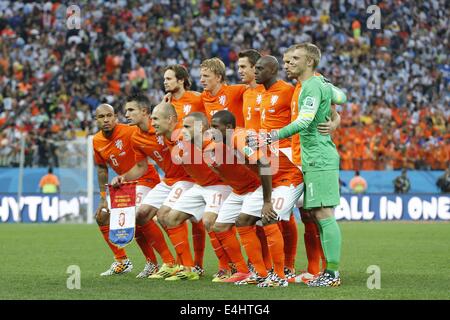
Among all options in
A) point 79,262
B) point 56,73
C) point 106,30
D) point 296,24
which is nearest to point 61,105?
point 56,73

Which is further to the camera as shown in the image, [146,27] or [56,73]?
[146,27]

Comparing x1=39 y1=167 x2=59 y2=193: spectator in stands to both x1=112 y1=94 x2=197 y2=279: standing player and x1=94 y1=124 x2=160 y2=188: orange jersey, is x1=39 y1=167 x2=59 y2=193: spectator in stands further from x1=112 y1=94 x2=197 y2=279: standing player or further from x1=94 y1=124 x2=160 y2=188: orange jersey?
x1=112 y1=94 x2=197 y2=279: standing player

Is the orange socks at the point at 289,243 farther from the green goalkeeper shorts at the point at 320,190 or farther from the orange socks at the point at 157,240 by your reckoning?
the orange socks at the point at 157,240

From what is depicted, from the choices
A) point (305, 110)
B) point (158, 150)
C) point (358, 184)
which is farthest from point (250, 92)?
point (358, 184)

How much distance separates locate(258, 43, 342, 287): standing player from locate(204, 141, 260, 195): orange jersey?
2.37 ft

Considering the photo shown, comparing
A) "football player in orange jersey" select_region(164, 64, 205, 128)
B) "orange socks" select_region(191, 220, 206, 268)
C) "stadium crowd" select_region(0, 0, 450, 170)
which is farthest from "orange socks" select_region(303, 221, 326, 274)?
"stadium crowd" select_region(0, 0, 450, 170)

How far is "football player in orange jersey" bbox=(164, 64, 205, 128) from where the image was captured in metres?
10.9

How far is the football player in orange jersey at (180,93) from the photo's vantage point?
35.8 feet

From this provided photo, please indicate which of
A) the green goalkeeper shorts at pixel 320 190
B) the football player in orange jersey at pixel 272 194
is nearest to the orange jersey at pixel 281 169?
the football player in orange jersey at pixel 272 194

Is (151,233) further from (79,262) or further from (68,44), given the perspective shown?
(68,44)

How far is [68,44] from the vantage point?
30219mm

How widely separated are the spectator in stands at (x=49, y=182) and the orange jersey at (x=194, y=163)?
1372cm

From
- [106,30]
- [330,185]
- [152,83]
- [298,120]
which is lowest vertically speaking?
[330,185]

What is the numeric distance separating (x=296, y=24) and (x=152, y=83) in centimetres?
626
